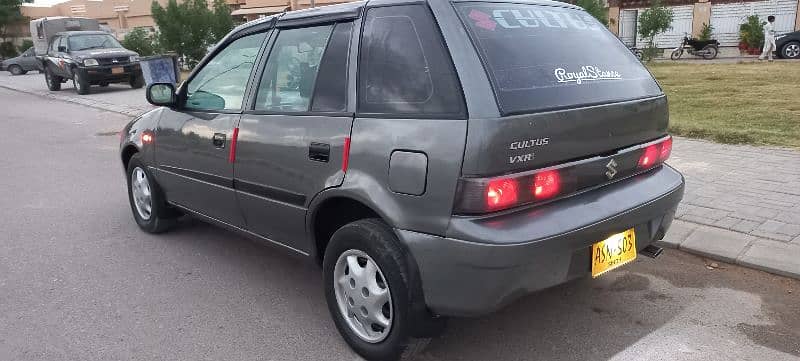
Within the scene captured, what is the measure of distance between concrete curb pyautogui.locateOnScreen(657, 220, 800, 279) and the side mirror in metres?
3.54

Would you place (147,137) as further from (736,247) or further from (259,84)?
(736,247)

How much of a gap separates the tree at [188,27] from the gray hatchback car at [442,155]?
18513mm

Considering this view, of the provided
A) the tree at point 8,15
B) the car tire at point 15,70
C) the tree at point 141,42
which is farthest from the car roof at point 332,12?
the tree at point 8,15

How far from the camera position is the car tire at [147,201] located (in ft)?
15.6

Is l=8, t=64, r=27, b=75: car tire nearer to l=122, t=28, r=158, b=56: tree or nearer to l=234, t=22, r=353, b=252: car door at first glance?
l=122, t=28, r=158, b=56: tree

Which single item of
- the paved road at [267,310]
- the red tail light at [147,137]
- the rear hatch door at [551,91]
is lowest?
the paved road at [267,310]

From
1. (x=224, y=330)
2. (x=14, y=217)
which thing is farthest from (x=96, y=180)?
(x=224, y=330)

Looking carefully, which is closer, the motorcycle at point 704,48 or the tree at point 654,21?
the motorcycle at point 704,48

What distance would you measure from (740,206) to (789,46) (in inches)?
747

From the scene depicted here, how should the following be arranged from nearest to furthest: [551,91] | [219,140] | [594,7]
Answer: [551,91] → [219,140] → [594,7]

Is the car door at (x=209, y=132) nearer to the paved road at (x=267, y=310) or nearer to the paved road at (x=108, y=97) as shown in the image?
the paved road at (x=267, y=310)

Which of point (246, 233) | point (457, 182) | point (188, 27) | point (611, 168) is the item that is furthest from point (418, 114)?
point (188, 27)

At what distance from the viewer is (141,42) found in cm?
2361

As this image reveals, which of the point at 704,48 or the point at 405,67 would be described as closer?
the point at 405,67
